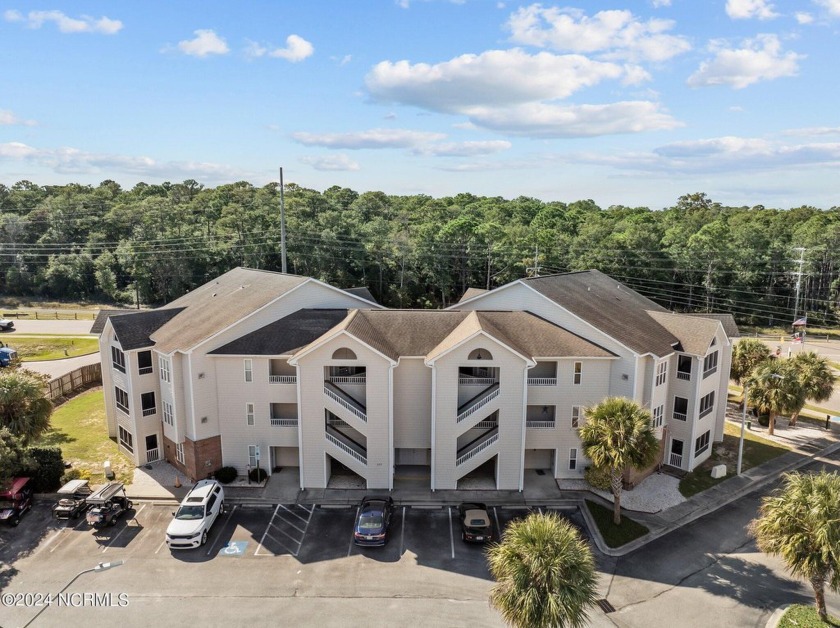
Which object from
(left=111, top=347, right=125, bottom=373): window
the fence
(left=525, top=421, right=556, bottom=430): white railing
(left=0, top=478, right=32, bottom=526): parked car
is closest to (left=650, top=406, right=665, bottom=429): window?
(left=525, top=421, right=556, bottom=430): white railing

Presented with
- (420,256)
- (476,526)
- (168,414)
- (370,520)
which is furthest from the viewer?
(420,256)

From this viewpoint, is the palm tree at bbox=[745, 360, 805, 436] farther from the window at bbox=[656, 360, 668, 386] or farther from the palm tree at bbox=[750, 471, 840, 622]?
the palm tree at bbox=[750, 471, 840, 622]

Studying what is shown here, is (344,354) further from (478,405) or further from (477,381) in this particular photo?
(478,405)

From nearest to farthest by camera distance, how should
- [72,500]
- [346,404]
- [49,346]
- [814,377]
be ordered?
[72,500] → [346,404] → [814,377] → [49,346]

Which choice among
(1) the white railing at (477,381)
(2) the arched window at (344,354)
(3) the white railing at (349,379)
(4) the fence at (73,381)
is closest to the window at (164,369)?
(3) the white railing at (349,379)

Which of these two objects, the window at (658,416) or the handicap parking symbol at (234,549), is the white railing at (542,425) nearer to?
the window at (658,416)

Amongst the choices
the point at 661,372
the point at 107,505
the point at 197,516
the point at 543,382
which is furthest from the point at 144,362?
the point at 661,372

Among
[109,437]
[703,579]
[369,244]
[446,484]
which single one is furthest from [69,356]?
[703,579]

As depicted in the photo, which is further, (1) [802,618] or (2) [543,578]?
(1) [802,618]
